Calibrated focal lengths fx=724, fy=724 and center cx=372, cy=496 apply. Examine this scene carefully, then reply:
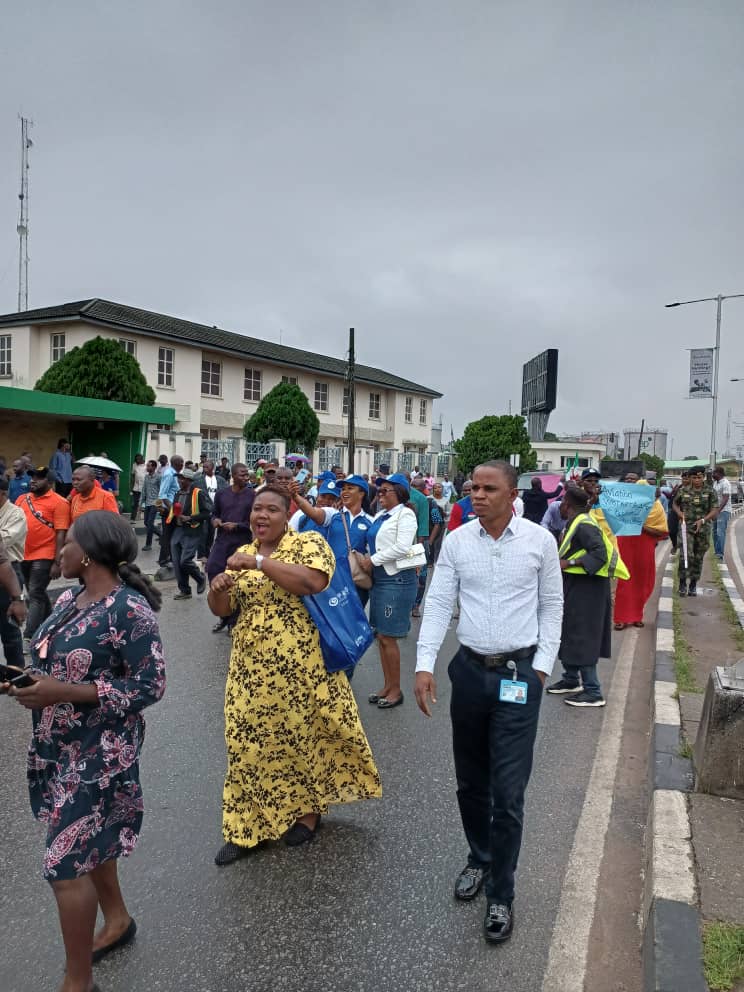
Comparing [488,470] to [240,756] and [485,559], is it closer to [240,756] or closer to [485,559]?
[485,559]

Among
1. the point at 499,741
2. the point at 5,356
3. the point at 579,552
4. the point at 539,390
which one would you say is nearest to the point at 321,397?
the point at 539,390

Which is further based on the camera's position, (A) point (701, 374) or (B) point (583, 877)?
(A) point (701, 374)

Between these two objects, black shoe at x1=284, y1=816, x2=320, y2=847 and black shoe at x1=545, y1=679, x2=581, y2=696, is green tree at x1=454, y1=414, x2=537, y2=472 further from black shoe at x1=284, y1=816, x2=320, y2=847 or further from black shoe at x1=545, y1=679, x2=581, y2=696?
black shoe at x1=284, y1=816, x2=320, y2=847

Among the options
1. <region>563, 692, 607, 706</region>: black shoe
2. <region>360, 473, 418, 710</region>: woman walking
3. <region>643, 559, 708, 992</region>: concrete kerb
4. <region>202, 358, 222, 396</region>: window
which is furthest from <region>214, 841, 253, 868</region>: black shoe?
<region>202, 358, 222, 396</region>: window

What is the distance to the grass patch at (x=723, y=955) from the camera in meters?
2.46

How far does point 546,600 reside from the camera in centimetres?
302

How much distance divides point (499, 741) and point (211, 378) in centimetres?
3088

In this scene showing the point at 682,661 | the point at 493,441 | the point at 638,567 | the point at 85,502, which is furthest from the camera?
the point at 493,441

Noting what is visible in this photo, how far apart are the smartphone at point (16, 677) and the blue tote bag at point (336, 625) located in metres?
1.41

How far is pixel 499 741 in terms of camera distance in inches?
113

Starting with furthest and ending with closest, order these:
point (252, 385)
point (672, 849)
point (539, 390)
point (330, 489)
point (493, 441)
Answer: point (539, 390) < point (493, 441) < point (252, 385) < point (330, 489) < point (672, 849)

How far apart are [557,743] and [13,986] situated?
3.55 m

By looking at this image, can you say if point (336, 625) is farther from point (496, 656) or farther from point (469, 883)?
point (469, 883)

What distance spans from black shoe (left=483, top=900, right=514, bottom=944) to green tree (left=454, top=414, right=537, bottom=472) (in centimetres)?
3511
